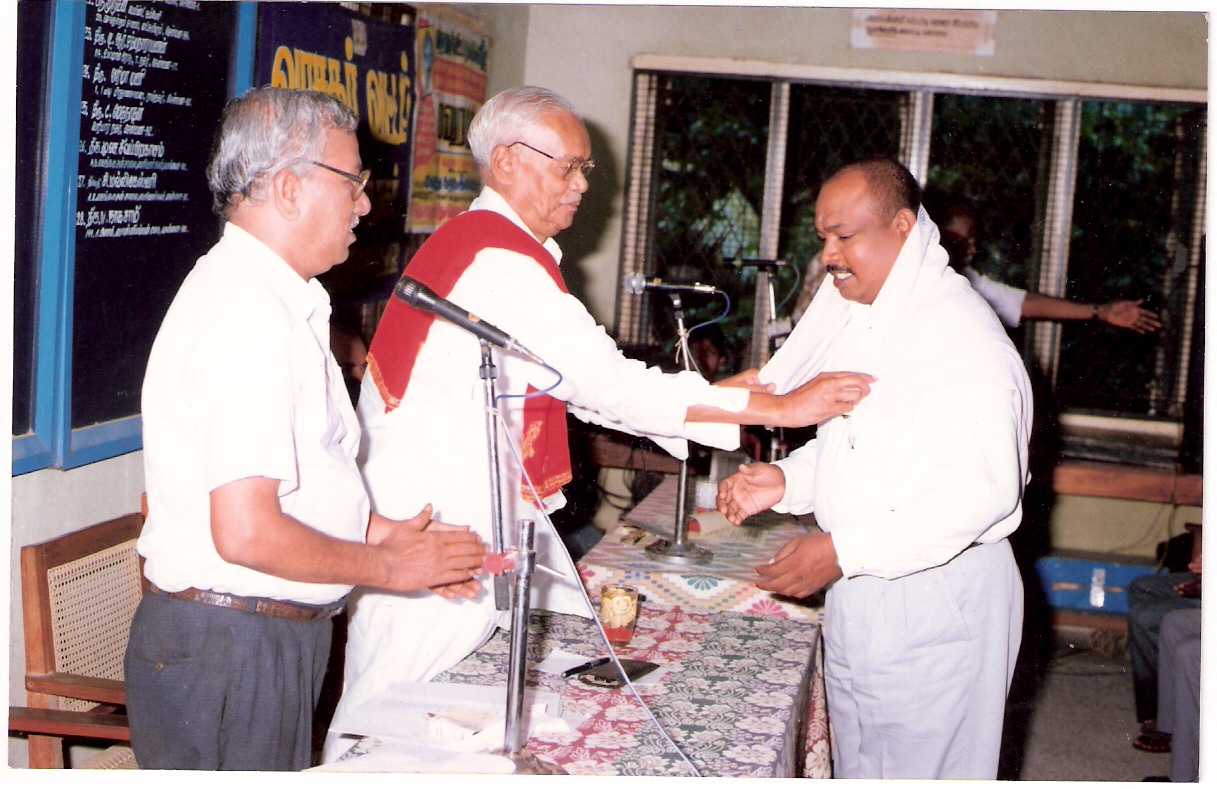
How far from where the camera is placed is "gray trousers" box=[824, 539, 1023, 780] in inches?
78.4

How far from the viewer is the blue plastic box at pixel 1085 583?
4.86 m

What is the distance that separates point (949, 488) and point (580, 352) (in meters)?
0.69

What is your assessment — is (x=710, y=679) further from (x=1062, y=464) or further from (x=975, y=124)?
(x=975, y=124)

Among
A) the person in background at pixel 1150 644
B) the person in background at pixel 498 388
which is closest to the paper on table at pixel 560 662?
the person in background at pixel 498 388

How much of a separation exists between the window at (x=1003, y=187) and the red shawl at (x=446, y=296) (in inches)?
119

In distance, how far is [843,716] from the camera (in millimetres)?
2146

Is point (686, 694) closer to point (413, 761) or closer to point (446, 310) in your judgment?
point (413, 761)

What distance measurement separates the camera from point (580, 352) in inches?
81.2

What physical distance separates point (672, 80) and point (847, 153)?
88 centimetres

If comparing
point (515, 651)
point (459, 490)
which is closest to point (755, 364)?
point (459, 490)

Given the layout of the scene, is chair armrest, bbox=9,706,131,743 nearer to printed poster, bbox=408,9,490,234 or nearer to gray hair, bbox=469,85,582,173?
gray hair, bbox=469,85,582,173

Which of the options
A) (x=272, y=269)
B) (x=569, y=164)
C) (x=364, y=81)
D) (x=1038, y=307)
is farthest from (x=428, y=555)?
(x=1038, y=307)

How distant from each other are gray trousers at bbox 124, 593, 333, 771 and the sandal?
3045 mm

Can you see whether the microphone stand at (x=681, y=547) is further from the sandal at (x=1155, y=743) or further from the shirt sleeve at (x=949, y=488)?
the sandal at (x=1155, y=743)
